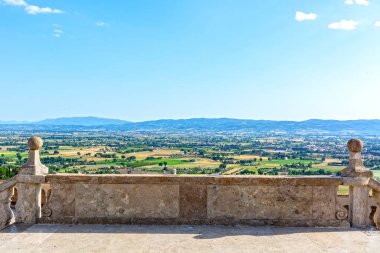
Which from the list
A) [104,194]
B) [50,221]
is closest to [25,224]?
[50,221]

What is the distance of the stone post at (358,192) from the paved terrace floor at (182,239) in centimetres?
36

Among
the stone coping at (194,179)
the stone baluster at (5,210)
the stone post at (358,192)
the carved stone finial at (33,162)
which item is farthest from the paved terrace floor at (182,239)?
the carved stone finial at (33,162)

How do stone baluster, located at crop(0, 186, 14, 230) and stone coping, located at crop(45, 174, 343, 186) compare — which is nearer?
stone baluster, located at crop(0, 186, 14, 230)

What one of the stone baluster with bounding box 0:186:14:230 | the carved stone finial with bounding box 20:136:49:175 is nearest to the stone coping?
the carved stone finial with bounding box 20:136:49:175

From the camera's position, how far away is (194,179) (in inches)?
314

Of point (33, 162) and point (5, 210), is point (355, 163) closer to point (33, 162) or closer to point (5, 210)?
point (33, 162)

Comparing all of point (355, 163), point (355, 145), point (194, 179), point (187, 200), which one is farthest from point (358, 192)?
point (187, 200)

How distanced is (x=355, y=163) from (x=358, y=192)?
588 mm

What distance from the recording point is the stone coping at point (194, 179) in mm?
7938

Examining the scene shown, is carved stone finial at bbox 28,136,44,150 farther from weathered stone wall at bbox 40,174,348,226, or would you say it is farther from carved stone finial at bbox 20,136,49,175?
weathered stone wall at bbox 40,174,348,226

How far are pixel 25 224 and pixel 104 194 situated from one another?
1655 mm

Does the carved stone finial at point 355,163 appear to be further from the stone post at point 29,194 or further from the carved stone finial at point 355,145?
the stone post at point 29,194

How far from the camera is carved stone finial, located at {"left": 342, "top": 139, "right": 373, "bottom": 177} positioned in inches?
308

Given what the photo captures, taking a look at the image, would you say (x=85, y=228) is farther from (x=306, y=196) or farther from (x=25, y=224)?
(x=306, y=196)
